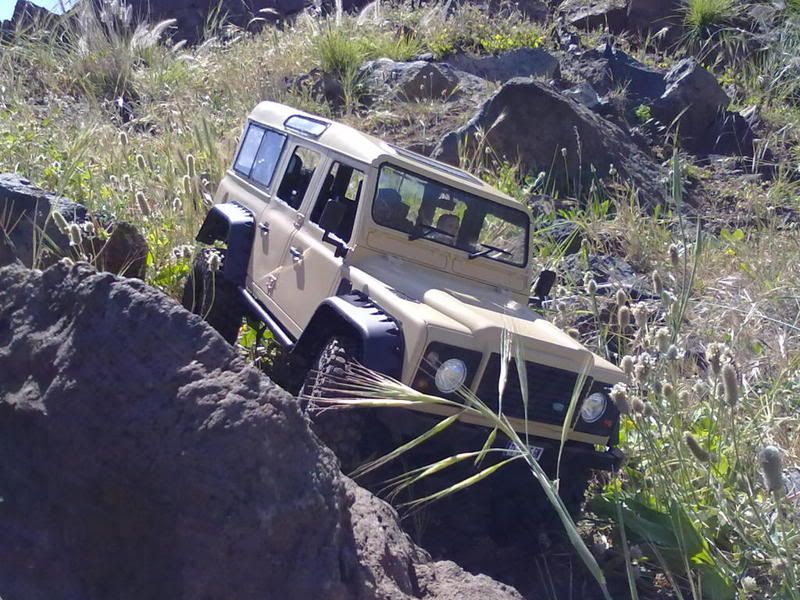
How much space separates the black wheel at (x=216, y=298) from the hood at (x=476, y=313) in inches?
57.4

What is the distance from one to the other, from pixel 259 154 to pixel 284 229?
1126 mm

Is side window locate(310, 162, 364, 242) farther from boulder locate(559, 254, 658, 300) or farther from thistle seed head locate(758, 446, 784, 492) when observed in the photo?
thistle seed head locate(758, 446, 784, 492)

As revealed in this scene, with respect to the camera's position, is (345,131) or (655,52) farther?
(655,52)

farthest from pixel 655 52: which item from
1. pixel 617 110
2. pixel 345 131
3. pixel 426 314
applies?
pixel 426 314

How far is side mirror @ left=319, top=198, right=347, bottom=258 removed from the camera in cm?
533

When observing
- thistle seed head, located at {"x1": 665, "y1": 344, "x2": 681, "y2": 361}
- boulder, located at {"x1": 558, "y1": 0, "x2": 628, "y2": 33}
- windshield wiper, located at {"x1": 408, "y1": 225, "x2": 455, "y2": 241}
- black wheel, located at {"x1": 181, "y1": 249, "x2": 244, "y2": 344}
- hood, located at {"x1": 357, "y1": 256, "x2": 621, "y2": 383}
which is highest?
boulder, located at {"x1": 558, "y1": 0, "x2": 628, "y2": 33}

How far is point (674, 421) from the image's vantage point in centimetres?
355

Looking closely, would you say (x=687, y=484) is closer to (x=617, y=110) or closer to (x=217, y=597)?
(x=217, y=597)

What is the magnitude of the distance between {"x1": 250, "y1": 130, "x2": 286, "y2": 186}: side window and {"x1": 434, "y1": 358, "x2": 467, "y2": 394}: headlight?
261cm

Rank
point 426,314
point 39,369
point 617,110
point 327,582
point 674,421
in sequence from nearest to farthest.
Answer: point 327,582, point 39,369, point 674,421, point 426,314, point 617,110

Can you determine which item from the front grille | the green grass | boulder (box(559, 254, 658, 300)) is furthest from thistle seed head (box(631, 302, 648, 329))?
boulder (box(559, 254, 658, 300))

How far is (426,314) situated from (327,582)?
200cm

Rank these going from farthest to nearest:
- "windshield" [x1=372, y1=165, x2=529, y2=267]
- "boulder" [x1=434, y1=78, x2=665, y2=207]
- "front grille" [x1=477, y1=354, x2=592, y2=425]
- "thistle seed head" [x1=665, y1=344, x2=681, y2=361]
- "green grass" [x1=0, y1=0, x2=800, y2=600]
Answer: "boulder" [x1=434, y1=78, x2=665, y2=207]
"windshield" [x1=372, y1=165, x2=529, y2=267]
"front grille" [x1=477, y1=354, x2=592, y2=425]
"green grass" [x1=0, y1=0, x2=800, y2=600]
"thistle seed head" [x1=665, y1=344, x2=681, y2=361]

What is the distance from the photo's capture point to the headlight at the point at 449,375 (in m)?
4.31
